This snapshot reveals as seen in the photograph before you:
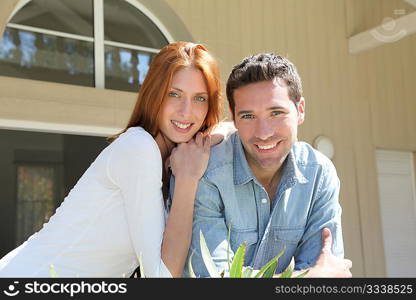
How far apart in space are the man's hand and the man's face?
0.34m

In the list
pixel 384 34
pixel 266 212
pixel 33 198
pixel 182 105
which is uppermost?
pixel 384 34

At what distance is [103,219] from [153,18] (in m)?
4.37

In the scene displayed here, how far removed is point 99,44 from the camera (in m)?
5.48

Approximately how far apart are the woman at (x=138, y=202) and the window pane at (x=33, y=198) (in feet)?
11.3

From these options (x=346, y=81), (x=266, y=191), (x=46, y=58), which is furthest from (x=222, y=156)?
(x=346, y=81)

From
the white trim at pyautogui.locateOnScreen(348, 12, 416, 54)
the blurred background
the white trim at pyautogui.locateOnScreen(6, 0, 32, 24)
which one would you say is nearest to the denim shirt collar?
the blurred background

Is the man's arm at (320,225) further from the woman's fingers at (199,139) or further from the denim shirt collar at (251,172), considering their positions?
the woman's fingers at (199,139)

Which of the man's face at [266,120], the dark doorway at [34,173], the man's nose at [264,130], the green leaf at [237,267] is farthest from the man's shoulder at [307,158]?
the dark doorway at [34,173]

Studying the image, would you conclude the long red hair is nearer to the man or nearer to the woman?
the woman

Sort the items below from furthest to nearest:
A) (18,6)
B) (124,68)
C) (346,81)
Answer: (346,81)
(124,68)
(18,6)

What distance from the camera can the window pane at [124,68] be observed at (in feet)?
18.0

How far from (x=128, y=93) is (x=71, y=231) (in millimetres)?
3622

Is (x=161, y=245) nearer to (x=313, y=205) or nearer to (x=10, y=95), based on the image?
(x=313, y=205)

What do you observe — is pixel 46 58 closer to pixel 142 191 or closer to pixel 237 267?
pixel 142 191
